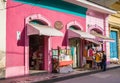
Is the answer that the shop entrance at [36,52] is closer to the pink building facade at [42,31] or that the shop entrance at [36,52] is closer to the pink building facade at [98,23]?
the pink building facade at [42,31]

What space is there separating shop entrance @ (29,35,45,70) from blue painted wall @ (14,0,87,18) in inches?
80.9

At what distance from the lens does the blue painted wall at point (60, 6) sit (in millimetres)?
17203

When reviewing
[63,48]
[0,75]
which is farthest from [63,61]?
[0,75]

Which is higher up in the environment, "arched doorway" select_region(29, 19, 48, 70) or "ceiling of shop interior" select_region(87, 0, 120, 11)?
"ceiling of shop interior" select_region(87, 0, 120, 11)

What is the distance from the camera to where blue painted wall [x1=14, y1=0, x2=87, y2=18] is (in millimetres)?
17203

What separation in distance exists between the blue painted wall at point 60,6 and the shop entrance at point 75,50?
6.48 ft

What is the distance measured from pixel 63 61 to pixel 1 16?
4.97 m

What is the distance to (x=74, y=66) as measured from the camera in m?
21.4

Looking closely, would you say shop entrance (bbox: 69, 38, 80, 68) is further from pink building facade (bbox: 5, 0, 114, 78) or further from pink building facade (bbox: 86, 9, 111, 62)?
pink building facade (bbox: 86, 9, 111, 62)

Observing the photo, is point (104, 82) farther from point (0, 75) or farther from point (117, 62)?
point (117, 62)

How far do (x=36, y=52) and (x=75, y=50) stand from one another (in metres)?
4.02

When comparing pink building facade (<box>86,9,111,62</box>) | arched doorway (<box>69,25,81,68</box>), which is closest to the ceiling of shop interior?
pink building facade (<box>86,9,111,62</box>)

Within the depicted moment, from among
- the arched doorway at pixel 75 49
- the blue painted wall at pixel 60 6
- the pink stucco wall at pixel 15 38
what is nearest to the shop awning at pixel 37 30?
the pink stucco wall at pixel 15 38

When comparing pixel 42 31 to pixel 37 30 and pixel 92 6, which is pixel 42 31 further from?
pixel 92 6
